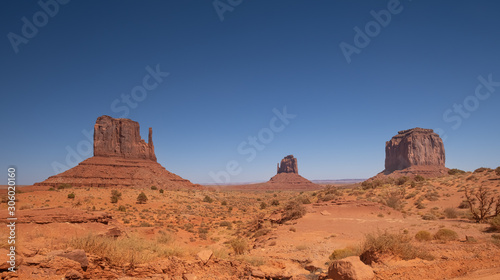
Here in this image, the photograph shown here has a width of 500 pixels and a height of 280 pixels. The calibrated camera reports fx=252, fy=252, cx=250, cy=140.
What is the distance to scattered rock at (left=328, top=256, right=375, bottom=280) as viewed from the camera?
5727 millimetres

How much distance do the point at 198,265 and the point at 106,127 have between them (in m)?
77.7

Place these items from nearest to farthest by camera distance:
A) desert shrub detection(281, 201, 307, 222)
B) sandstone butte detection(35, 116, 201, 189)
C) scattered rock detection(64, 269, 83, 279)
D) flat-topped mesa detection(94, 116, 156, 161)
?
1. scattered rock detection(64, 269, 83, 279)
2. desert shrub detection(281, 201, 307, 222)
3. sandstone butte detection(35, 116, 201, 189)
4. flat-topped mesa detection(94, 116, 156, 161)

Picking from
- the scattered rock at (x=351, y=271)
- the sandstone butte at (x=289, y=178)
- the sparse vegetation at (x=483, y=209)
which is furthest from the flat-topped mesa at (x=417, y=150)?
the scattered rock at (x=351, y=271)

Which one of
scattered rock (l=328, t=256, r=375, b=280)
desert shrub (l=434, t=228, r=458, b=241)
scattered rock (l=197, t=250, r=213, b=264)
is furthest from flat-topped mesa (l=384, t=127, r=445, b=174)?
scattered rock (l=197, t=250, r=213, b=264)

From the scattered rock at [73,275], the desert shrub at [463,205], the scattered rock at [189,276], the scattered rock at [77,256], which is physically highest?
the scattered rock at [77,256]

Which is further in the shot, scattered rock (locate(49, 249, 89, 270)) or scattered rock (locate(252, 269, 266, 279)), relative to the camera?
scattered rock (locate(252, 269, 266, 279))

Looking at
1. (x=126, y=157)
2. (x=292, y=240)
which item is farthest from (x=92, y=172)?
(x=292, y=240)

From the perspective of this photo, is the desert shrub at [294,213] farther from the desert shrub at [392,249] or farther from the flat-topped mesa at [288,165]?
the flat-topped mesa at [288,165]

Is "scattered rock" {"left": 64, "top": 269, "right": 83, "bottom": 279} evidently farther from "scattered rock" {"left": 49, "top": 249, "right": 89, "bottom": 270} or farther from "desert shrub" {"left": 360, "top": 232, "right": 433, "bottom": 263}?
"desert shrub" {"left": 360, "top": 232, "right": 433, "bottom": 263}

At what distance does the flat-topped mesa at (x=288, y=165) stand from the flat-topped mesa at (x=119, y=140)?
284 ft

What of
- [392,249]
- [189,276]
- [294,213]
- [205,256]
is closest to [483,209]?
[294,213]

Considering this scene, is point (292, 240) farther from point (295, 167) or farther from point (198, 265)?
point (295, 167)

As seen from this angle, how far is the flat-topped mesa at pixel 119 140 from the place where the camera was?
233 feet

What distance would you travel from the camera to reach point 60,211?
1130 centimetres
